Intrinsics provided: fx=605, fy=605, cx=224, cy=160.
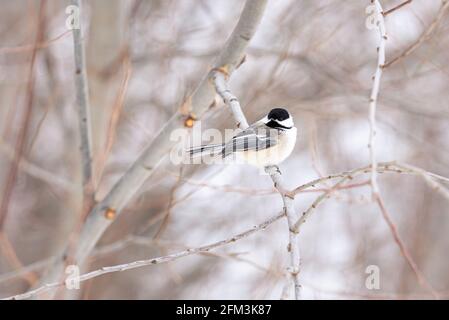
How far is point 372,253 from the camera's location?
5180 millimetres

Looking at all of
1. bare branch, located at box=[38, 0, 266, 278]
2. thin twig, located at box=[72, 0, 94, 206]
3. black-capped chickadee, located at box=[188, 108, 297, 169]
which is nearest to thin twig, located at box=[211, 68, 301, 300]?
bare branch, located at box=[38, 0, 266, 278]

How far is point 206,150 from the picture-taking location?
2.75 metres

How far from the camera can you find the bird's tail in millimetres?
2717

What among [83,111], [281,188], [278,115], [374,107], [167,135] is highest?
[278,115]

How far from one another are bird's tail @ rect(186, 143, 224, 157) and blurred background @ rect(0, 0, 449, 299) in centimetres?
37

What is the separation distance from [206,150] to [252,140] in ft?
0.87

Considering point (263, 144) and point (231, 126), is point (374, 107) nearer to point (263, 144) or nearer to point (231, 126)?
point (263, 144)

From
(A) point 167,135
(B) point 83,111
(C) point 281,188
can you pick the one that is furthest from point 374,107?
(B) point 83,111

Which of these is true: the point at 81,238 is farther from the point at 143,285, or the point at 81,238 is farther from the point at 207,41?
the point at 143,285

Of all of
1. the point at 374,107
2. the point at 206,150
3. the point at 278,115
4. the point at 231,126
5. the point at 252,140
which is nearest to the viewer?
the point at 374,107

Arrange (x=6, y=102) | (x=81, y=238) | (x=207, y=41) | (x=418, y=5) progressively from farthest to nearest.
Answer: (x=207, y=41)
(x=418, y=5)
(x=6, y=102)
(x=81, y=238)

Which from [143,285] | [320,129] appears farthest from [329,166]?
[143,285]

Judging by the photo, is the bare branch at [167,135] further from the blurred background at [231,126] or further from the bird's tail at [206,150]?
the blurred background at [231,126]

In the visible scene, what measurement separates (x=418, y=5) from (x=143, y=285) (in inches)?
133
